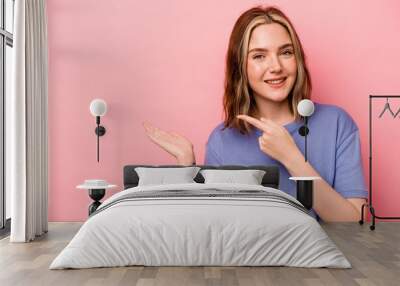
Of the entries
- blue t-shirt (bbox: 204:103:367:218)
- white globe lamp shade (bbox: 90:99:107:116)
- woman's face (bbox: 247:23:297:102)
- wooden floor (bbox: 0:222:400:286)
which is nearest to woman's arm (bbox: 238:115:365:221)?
blue t-shirt (bbox: 204:103:367:218)

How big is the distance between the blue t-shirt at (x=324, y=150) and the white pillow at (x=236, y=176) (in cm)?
48

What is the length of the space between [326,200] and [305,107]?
0.98 metres

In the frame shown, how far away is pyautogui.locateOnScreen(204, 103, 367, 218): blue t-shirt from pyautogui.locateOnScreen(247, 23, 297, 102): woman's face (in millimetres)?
403

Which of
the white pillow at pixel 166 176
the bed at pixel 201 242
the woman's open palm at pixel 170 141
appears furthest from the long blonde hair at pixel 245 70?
the bed at pixel 201 242

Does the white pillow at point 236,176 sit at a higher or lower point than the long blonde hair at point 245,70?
lower

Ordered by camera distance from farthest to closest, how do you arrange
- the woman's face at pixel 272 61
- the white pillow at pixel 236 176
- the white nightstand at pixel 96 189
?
1. the woman's face at pixel 272 61
2. the white nightstand at pixel 96 189
3. the white pillow at pixel 236 176

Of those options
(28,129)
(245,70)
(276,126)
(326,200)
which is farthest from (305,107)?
(28,129)

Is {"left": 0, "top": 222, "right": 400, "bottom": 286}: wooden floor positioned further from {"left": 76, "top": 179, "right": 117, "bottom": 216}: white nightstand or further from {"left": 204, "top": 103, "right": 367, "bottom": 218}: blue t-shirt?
{"left": 204, "top": 103, "right": 367, "bottom": 218}: blue t-shirt

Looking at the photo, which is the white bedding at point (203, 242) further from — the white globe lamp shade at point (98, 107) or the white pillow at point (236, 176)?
the white globe lamp shade at point (98, 107)

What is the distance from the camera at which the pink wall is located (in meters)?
6.41

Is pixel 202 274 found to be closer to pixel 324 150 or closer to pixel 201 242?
pixel 201 242

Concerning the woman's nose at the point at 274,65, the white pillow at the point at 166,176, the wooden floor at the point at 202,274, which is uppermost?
the woman's nose at the point at 274,65

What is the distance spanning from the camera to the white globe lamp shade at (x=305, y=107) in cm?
605

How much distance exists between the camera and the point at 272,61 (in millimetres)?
6156
